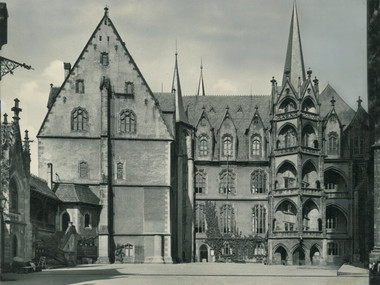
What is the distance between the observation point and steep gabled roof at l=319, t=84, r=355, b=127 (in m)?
72.6

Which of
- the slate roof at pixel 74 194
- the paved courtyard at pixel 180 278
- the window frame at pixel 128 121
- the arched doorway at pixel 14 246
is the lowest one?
the paved courtyard at pixel 180 278

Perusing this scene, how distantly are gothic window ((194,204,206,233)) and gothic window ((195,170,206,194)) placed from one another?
1725 millimetres

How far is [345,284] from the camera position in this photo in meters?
28.1

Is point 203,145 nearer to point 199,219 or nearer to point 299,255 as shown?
point 199,219

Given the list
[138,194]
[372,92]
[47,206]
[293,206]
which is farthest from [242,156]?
[372,92]

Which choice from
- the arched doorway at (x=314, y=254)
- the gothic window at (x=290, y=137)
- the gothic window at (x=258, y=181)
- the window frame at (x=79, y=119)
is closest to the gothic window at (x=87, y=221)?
the window frame at (x=79, y=119)

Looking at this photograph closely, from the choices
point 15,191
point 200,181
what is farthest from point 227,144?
point 15,191

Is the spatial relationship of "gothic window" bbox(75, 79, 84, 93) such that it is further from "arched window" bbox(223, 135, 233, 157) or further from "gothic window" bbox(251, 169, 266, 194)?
"gothic window" bbox(251, 169, 266, 194)

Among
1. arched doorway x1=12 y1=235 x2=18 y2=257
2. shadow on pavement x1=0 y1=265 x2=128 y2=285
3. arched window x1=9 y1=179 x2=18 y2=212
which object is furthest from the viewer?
arched window x1=9 y1=179 x2=18 y2=212

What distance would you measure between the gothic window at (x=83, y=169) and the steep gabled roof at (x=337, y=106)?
27.9 metres

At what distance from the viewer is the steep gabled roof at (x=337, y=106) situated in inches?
2857

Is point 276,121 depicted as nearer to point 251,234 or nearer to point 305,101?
point 305,101

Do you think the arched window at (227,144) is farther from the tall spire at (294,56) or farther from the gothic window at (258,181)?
the tall spire at (294,56)

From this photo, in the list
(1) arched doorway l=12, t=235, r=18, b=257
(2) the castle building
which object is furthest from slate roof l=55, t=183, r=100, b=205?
(1) arched doorway l=12, t=235, r=18, b=257
